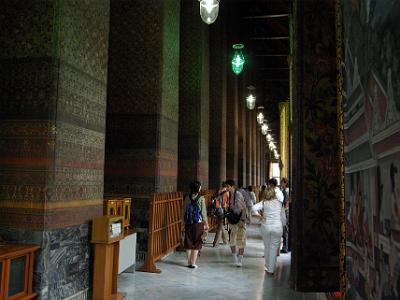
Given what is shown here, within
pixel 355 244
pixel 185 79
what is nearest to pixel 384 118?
pixel 355 244

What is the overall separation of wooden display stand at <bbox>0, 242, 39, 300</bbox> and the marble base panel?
8 centimetres

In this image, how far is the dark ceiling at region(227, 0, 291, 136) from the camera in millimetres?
16750

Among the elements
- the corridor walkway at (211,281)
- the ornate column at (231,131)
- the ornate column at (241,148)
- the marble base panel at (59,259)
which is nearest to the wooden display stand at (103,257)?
the marble base panel at (59,259)

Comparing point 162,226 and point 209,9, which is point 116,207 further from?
point 209,9

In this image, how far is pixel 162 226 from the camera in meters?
7.59

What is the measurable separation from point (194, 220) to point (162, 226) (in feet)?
2.83

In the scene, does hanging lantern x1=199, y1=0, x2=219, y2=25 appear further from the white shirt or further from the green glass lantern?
the green glass lantern

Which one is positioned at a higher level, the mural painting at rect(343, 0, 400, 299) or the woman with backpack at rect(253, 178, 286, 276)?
the mural painting at rect(343, 0, 400, 299)

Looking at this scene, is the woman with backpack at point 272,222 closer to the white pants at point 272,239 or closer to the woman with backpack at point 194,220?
the white pants at point 272,239

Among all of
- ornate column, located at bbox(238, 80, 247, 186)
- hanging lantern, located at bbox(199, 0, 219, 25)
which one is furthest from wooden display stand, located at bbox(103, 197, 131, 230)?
ornate column, located at bbox(238, 80, 247, 186)

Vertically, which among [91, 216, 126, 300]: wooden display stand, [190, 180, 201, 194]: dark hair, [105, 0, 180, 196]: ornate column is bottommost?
[91, 216, 126, 300]: wooden display stand

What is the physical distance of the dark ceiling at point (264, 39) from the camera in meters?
16.8

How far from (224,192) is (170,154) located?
1354 millimetres

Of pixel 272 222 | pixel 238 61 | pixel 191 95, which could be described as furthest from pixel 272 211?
pixel 238 61
